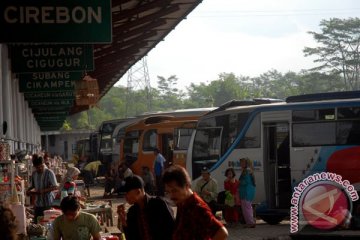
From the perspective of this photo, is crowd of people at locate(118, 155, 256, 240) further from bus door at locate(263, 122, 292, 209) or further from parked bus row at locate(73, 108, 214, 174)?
parked bus row at locate(73, 108, 214, 174)

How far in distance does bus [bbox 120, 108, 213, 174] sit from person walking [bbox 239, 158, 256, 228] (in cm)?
1233

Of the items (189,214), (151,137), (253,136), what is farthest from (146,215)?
(151,137)

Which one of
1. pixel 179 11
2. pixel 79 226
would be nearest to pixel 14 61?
pixel 179 11

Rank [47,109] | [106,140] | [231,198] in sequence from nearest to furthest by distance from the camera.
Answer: [231,198], [47,109], [106,140]

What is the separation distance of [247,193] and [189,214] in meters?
10.9

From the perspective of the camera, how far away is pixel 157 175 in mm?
26828

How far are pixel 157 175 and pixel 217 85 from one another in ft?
362

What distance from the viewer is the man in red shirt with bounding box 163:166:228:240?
6207 millimetres

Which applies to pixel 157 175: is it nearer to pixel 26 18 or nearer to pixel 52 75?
pixel 52 75

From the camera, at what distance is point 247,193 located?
1708 centimetres

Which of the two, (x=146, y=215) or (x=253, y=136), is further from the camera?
(x=253, y=136)

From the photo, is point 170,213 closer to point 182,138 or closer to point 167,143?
point 182,138

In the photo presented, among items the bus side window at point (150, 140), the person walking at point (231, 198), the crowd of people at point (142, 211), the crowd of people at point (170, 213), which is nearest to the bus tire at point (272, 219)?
the person walking at point (231, 198)

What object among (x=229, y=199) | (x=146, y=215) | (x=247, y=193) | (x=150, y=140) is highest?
(x=150, y=140)
